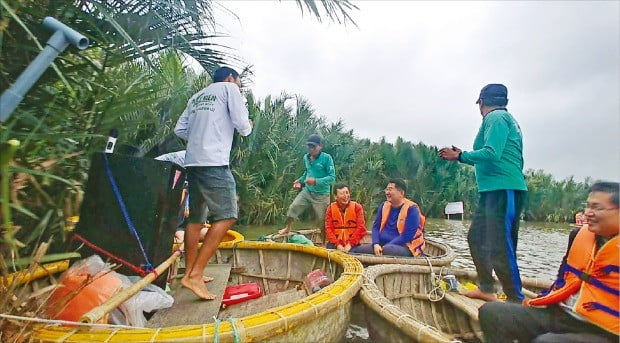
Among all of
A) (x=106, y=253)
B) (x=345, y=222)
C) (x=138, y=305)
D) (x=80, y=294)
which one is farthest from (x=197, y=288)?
(x=345, y=222)

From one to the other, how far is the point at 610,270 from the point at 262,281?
256 centimetres

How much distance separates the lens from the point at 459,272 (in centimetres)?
321

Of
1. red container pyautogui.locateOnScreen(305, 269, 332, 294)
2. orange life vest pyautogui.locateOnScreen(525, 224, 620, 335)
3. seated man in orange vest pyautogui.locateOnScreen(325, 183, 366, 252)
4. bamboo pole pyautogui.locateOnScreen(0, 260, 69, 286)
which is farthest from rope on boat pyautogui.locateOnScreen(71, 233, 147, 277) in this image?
seated man in orange vest pyautogui.locateOnScreen(325, 183, 366, 252)

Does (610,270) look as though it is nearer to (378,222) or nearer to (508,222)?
(508,222)

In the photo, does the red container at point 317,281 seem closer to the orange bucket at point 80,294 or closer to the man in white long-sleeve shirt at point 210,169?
the man in white long-sleeve shirt at point 210,169

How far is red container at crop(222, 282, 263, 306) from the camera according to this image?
2648 mm

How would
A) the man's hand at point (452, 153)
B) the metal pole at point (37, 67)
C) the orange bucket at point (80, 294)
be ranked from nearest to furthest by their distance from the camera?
the metal pole at point (37, 67) → the orange bucket at point (80, 294) → the man's hand at point (452, 153)

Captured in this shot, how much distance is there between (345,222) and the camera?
16.1 ft

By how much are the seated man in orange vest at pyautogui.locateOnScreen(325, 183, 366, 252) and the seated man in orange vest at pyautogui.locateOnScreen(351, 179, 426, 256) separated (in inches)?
16.7

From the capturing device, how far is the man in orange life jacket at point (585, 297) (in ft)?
4.61

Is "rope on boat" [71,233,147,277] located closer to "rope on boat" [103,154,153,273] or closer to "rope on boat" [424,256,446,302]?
"rope on boat" [103,154,153,273]

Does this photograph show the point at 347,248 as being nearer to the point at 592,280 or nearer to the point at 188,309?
the point at 188,309

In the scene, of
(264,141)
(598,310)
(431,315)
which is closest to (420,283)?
(431,315)

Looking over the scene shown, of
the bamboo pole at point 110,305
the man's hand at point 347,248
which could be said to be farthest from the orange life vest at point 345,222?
the bamboo pole at point 110,305
